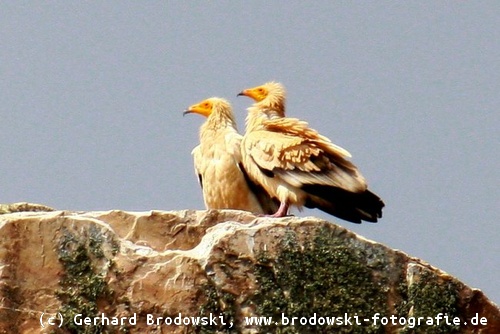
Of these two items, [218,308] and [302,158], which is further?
[302,158]

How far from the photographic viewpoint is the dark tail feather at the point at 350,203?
15609mm

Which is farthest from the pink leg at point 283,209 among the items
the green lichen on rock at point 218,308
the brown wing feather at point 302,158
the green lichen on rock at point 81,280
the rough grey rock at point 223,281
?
the green lichen on rock at point 81,280

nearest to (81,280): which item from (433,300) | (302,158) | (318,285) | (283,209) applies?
(318,285)

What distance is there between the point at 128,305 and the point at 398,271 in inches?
110

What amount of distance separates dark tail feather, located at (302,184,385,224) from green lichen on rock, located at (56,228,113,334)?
3024mm

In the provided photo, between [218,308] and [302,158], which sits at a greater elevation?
[302,158]

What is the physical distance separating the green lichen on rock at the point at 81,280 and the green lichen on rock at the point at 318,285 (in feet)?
5.13

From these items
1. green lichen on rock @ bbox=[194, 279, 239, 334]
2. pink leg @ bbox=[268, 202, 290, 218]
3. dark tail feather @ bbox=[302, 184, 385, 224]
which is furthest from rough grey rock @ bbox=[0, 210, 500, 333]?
pink leg @ bbox=[268, 202, 290, 218]

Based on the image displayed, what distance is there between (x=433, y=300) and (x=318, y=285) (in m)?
1.26

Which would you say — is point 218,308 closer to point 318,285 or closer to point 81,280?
point 318,285

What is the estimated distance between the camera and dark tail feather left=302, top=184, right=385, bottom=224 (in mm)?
15609

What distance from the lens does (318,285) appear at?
1388 centimetres

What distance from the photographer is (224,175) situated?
59.8ft

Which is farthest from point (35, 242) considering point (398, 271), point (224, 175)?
point (224, 175)
